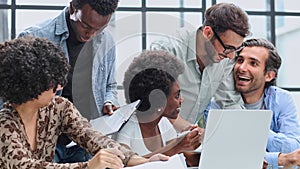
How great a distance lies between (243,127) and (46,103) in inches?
14.1

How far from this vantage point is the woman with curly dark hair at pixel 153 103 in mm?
922

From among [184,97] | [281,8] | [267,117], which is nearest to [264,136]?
[267,117]

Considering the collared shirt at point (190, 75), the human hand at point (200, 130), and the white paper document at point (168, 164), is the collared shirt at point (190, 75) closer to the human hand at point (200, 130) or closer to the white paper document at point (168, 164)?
the human hand at point (200, 130)

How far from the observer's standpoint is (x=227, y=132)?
33.6 inches

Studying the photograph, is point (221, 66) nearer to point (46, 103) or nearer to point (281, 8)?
point (46, 103)

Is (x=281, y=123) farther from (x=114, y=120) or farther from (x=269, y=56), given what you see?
(x=114, y=120)

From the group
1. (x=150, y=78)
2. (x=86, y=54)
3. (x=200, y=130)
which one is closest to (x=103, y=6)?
(x=86, y=54)

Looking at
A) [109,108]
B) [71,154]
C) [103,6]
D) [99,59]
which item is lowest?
[71,154]

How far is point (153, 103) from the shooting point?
934 millimetres

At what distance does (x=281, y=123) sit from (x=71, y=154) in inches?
25.6

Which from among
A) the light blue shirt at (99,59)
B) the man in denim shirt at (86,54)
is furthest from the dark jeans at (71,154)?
the light blue shirt at (99,59)

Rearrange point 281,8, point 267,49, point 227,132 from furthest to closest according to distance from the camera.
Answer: point 281,8, point 267,49, point 227,132

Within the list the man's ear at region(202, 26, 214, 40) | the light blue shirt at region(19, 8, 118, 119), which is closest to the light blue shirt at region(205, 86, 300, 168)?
the man's ear at region(202, 26, 214, 40)

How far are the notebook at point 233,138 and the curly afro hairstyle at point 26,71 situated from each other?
298 millimetres
